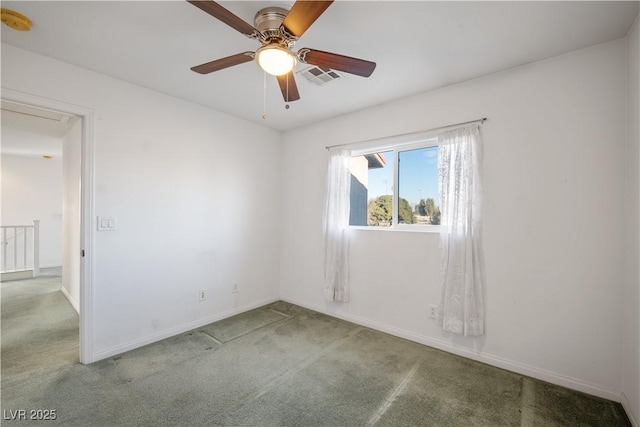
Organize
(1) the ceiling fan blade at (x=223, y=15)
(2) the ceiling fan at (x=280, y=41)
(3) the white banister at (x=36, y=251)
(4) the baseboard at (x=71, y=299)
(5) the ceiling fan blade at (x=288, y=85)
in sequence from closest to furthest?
(1) the ceiling fan blade at (x=223, y=15)
(2) the ceiling fan at (x=280, y=41)
(5) the ceiling fan blade at (x=288, y=85)
(4) the baseboard at (x=71, y=299)
(3) the white banister at (x=36, y=251)

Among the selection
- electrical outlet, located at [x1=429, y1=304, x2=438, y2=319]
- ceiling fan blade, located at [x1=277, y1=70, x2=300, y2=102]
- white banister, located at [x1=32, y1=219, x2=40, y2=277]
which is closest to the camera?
ceiling fan blade, located at [x1=277, y1=70, x2=300, y2=102]

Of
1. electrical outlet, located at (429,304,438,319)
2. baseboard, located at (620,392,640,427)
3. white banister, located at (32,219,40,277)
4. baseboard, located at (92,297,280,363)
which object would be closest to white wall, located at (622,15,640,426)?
baseboard, located at (620,392,640,427)

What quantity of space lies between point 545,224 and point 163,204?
353 centimetres

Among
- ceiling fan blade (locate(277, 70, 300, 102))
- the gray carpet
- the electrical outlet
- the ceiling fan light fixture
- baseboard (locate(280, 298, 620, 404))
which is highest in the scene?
ceiling fan blade (locate(277, 70, 300, 102))

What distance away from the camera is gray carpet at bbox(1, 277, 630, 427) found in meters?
1.75

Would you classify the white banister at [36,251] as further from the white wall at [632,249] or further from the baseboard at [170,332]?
the white wall at [632,249]

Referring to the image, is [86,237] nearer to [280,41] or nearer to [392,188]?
[280,41]

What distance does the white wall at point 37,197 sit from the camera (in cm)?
576

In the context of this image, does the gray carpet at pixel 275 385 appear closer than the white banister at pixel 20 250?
Yes

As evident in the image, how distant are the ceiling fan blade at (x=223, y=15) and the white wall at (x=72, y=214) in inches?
124

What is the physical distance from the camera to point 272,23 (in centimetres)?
163

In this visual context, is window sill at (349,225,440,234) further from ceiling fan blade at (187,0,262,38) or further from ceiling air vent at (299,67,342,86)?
ceiling fan blade at (187,0,262,38)

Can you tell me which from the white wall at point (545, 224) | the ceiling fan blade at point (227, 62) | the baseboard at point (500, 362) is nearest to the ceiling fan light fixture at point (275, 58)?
the ceiling fan blade at point (227, 62)

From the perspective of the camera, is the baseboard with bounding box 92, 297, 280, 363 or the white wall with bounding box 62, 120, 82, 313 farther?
the white wall with bounding box 62, 120, 82, 313
